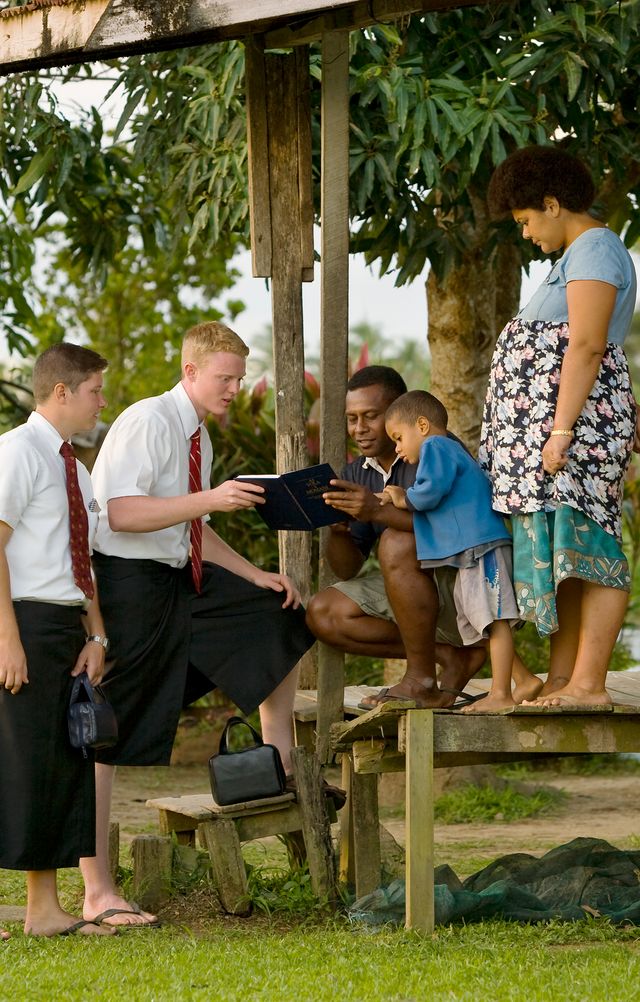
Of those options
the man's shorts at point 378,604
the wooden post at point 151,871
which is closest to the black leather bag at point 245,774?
the wooden post at point 151,871

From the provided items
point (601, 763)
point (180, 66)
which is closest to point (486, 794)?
point (601, 763)

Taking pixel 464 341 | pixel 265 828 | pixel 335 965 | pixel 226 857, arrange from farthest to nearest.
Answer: pixel 464 341
pixel 265 828
pixel 226 857
pixel 335 965

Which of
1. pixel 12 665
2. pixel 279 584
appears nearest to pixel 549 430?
pixel 279 584

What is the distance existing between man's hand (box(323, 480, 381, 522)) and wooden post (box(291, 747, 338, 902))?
0.95 meters

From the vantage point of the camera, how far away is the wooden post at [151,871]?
517 centimetres

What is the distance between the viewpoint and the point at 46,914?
4742 mm

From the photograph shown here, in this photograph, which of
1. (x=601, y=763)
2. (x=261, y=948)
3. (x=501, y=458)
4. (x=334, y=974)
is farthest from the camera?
(x=601, y=763)

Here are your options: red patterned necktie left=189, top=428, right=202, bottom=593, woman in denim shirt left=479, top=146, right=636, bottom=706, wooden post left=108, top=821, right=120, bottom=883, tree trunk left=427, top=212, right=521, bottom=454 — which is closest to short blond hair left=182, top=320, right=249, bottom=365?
red patterned necktie left=189, top=428, right=202, bottom=593

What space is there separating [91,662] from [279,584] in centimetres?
85

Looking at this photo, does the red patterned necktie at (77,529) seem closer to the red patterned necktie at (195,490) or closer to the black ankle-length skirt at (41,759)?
the black ankle-length skirt at (41,759)

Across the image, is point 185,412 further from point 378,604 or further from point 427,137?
point 427,137

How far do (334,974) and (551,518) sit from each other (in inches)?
62.9

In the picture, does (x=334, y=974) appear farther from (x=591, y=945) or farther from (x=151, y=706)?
(x=151, y=706)

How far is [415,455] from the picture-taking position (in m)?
4.98
